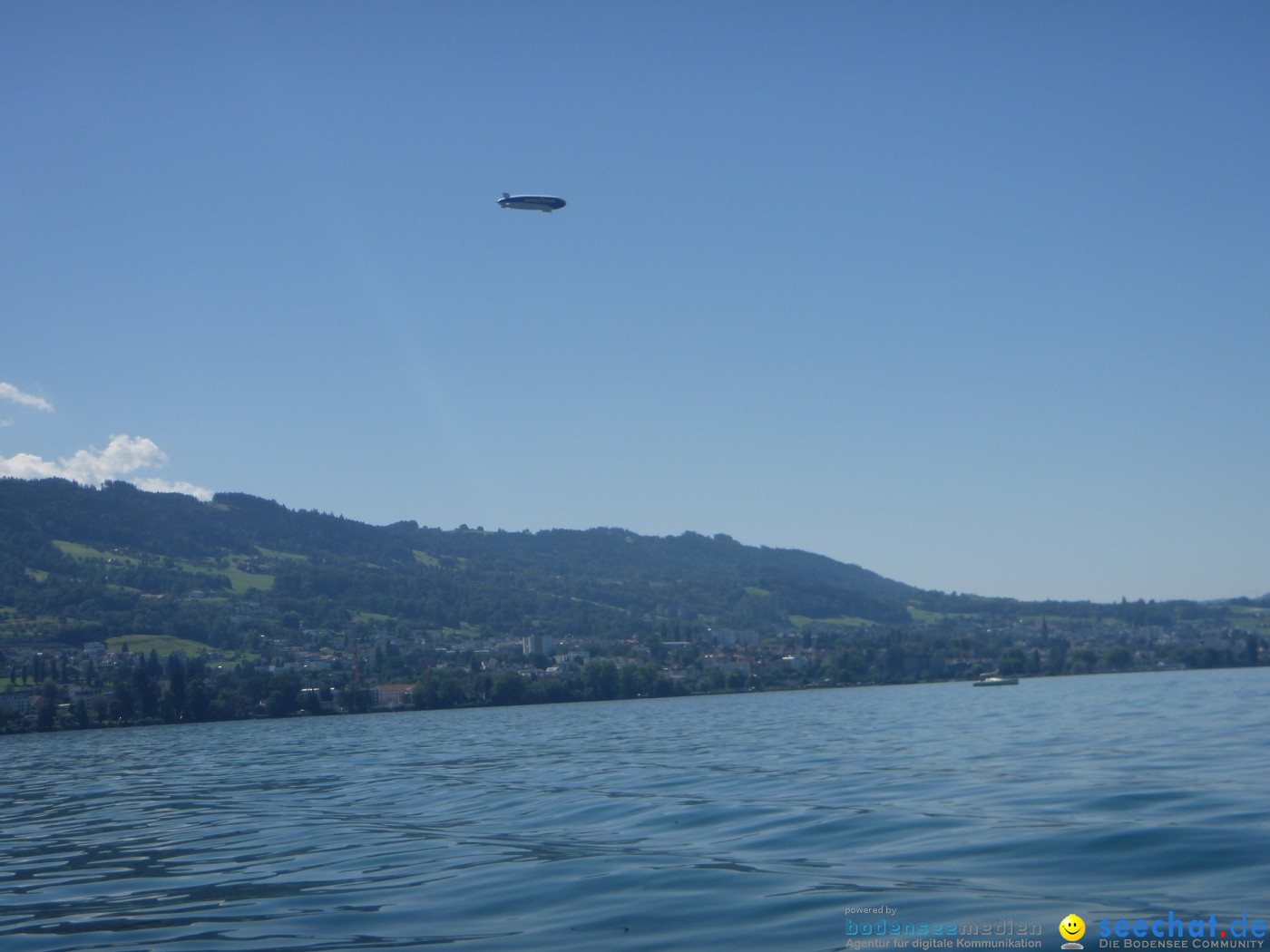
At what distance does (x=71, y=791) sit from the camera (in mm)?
26875

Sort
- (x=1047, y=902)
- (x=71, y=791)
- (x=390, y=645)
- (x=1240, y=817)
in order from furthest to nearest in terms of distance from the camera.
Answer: (x=390, y=645), (x=71, y=791), (x=1240, y=817), (x=1047, y=902)

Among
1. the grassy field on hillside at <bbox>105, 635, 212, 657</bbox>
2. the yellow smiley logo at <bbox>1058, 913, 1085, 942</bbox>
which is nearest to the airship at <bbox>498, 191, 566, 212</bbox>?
the yellow smiley logo at <bbox>1058, 913, 1085, 942</bbox>

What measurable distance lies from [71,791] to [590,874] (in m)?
20.9

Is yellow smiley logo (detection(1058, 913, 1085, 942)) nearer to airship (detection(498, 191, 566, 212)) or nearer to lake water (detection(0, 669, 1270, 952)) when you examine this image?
lake water (detection(0, 669, 1270, 952))

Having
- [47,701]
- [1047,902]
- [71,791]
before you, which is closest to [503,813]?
[1047,902]

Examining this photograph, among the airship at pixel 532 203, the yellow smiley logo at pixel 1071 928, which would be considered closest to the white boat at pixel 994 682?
the airship at pixel 532 203

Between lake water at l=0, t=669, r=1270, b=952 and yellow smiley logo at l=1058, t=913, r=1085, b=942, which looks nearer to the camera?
yellow smiley logo at l=1058, t=913, r=1085, b=942

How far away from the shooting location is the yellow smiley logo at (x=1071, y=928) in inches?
333

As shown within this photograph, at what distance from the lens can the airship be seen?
6362cm

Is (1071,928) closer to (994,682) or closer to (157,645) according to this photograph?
(994,682)

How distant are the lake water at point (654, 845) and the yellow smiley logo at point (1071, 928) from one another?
0.12 meters

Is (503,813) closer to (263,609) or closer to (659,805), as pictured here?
(659,805)

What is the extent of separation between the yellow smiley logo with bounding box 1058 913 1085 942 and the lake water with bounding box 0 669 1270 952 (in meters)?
0.12

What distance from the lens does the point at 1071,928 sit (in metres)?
8.66
